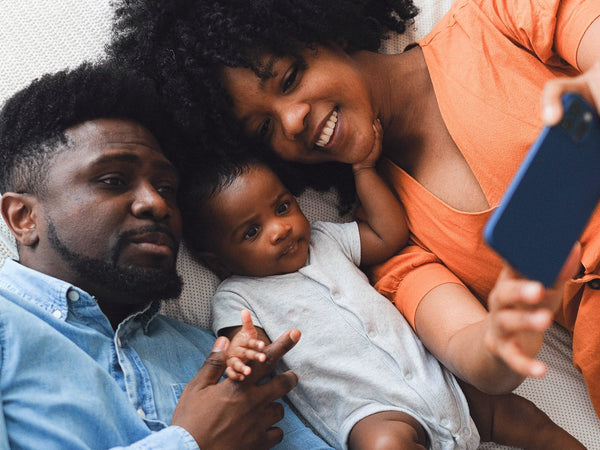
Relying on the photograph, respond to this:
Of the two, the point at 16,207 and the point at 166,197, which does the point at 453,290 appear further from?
the point at 16,207

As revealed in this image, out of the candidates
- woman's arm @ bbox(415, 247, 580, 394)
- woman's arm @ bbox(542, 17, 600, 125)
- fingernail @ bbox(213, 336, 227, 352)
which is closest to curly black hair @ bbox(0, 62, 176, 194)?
fingernail @ bbox(213, 336, 227, 352)

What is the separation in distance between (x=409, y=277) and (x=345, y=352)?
0.24m

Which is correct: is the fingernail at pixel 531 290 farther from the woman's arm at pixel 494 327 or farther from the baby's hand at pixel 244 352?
the baby's hand at pixel 244 352

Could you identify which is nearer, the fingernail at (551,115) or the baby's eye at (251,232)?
the fingernail at (551,115)

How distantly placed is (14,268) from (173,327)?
1.18 ft

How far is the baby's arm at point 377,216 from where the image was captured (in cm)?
138

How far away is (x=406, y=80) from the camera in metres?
1.38

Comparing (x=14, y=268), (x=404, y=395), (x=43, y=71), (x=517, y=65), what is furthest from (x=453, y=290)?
(x=43, y=71)

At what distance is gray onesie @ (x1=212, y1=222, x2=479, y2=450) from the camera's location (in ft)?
3.84

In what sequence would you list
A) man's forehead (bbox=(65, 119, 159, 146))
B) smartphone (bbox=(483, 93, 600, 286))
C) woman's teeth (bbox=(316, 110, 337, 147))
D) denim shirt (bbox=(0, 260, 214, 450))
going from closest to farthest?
smartphone (bbox=(483, 93, 600, 286))
denim shirt (bbox=(0, 260, 214, 450))
man's forehead (bbox=(65, 119, 159, 146))
woman's teeth (bbox=(316, 110, 337, 147))

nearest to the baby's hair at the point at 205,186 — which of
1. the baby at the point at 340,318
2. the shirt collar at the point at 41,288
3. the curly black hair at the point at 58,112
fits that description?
the baby at the point at 340,318

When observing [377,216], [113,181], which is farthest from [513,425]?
[113,181]

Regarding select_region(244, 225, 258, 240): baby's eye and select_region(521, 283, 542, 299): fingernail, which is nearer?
select_region(521, 283, 542, 299): fingernail

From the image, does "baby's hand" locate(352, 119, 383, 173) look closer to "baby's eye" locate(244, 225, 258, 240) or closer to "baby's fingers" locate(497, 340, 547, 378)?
"baby's eye" locate(244, 225, 258, 240)
